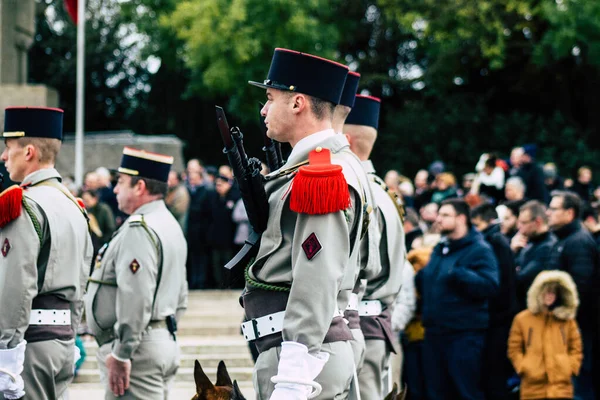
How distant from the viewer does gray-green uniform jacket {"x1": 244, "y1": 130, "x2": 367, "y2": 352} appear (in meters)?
3.88

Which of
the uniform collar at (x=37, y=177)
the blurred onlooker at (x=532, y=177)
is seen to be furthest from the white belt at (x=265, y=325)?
the blurred onlooker at (x=532, y=177)

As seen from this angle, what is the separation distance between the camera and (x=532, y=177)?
14.5 meters

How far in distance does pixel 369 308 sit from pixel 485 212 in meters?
4.74

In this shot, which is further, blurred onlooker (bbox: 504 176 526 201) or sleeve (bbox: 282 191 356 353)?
blurred onlooker (bbox: 504 176 526 201)

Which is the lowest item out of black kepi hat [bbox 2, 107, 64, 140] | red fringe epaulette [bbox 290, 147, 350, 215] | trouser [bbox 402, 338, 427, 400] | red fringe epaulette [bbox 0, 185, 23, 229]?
trouser [bbox 402, 338, 427, 400]

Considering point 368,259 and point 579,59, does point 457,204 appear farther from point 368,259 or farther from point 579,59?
point 579,59

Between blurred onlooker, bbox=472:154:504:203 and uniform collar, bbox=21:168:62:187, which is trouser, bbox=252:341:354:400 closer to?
uniform collar, bbox=21:168:62:187

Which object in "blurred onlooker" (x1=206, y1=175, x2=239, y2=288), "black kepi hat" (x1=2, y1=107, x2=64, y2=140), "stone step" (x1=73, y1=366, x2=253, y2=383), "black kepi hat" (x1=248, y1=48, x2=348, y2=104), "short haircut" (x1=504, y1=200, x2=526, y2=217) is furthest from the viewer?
"blurred onlooker" (x1=206, y1=175, x2=239, y2=288)

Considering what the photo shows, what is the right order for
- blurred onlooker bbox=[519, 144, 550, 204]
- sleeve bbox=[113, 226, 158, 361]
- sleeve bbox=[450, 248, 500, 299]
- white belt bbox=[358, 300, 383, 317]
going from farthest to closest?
blurred onlooker bbox=[519, 144, 550, 204] < sleeve bbox=[450, 248, 500, 299] < sleeve bbox=[113, 226, 158, 361] < white belt bbox=[358, 300, 383, 317]

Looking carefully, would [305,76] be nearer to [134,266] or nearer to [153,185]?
[134,266]

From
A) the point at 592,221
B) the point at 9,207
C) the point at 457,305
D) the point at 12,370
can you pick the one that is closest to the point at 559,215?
the point at 457,305

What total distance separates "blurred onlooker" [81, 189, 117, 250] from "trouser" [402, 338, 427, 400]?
521 cm

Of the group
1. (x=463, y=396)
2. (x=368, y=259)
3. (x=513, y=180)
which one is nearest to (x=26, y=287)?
(x=368, y=259)

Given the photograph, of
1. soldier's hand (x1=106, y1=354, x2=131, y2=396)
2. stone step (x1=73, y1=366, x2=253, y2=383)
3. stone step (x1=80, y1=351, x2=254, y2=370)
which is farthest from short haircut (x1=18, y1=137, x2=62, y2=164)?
stone step (x1=80, y1=351, x2=254, y2=370)
